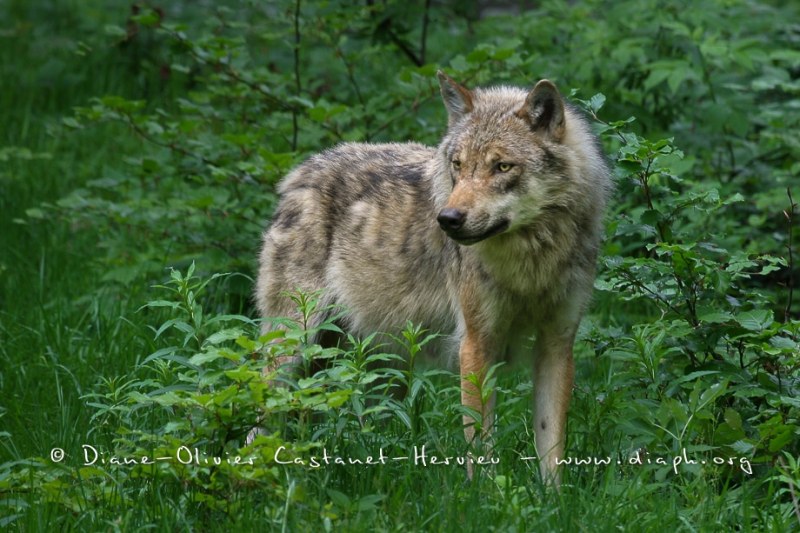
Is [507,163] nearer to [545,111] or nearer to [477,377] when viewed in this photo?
[545,111]

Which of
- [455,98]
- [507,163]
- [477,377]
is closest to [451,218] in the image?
[507,163]

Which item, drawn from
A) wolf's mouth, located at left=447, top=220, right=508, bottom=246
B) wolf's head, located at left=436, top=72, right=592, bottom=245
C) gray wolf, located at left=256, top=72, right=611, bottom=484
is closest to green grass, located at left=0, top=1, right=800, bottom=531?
gray wolf, located at left=256, top=72, right=611, bottom=484

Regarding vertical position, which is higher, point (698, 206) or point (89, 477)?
point (698, 206)

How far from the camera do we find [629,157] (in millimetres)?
5012

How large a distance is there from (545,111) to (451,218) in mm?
787

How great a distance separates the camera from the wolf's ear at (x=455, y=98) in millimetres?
5262

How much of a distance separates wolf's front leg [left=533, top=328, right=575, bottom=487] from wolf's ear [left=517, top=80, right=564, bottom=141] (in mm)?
961

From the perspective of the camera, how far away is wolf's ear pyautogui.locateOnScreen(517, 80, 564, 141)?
4.99 m


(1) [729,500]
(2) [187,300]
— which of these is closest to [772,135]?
(1) [729,500]

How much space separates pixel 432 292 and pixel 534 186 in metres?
0.98

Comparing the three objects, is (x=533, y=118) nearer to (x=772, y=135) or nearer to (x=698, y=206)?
(x=698, y=206)

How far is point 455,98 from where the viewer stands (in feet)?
17.4

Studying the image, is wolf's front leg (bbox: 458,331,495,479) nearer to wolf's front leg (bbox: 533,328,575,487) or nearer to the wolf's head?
wolf's front leg (bbox: 533,328,575,487)

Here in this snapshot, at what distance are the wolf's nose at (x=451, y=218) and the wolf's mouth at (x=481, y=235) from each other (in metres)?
0.04
